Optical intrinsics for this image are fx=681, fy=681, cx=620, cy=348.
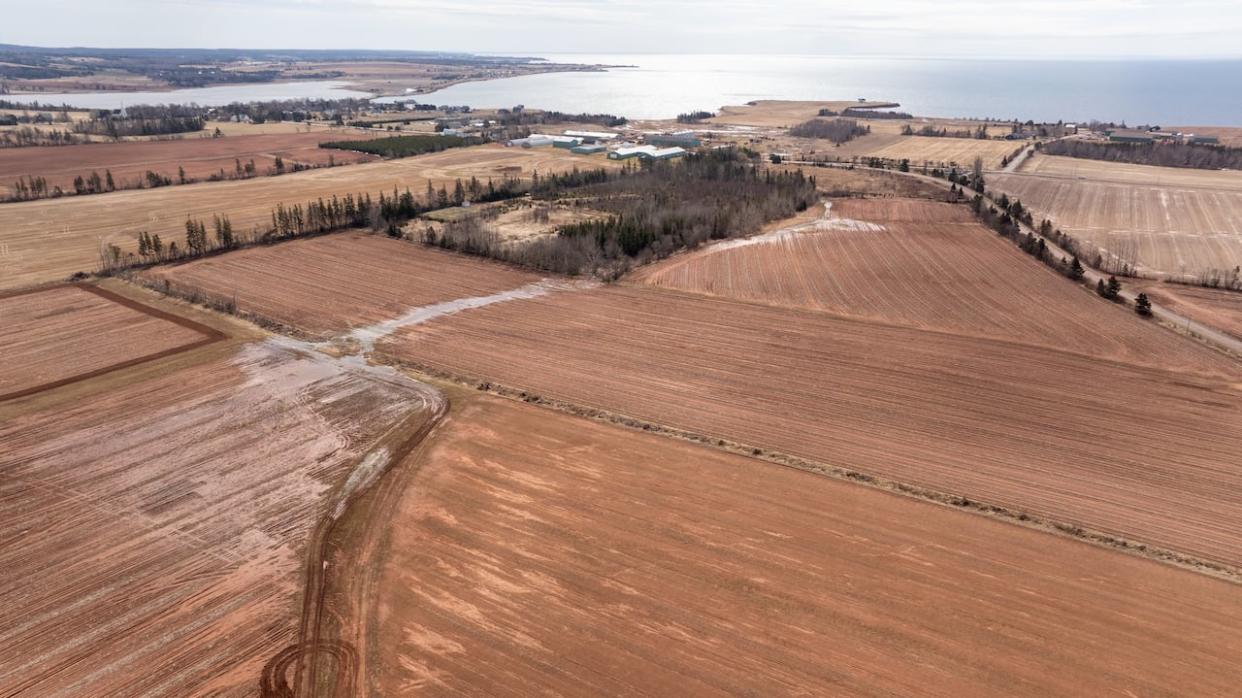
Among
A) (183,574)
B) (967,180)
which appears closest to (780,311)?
(183,574)

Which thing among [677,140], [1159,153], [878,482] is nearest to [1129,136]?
[1159,153]

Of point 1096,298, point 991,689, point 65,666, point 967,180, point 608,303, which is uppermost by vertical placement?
point 967,180

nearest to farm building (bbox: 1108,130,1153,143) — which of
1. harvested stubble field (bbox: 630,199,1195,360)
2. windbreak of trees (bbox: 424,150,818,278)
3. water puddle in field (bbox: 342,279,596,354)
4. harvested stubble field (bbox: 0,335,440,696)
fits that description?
windbreak of trees (bbox: 424,150,818,278)

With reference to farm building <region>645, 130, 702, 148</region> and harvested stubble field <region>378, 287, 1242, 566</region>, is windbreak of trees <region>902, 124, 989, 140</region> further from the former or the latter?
harvested stubble field <region>378, 287, 1242, 566</region>

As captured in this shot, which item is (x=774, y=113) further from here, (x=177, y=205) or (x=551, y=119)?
(x=177, y=205)

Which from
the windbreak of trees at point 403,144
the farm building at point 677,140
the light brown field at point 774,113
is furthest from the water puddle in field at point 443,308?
the light brown field at point 774,113

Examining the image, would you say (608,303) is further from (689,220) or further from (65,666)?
(65,666)

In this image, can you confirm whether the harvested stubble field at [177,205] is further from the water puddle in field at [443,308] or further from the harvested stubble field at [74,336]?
the water puddle in field at [443,308]
